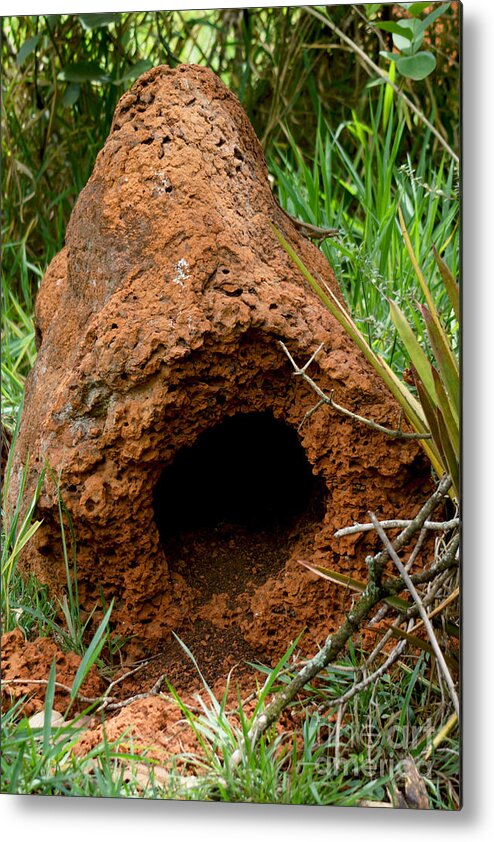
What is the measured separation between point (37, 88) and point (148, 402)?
4.57 feet

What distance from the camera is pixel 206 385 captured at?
2.07 m

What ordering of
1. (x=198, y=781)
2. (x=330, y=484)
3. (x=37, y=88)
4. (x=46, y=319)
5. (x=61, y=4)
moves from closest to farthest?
(x=198, y=781) < (x=330, y=484) < (x=61, y=4) < (x=46, y=319) < (x=37, y=88)

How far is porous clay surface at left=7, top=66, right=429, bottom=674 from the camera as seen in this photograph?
2049 mm

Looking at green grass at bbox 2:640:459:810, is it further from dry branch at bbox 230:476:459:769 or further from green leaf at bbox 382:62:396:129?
green leaf at bbox 382:62:396:129

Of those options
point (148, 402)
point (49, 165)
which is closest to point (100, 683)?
point (148, 402)

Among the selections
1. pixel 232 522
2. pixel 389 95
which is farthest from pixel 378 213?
pixel 232 522

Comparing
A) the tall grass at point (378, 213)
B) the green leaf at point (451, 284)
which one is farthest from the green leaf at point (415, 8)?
the green leaf at point (451, 284)

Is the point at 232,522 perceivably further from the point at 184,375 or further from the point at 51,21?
the point at 51,21

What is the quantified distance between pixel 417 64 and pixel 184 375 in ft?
2.84

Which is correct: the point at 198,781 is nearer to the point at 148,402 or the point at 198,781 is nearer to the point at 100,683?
the point at 100,683

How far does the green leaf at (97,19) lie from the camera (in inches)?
96.0

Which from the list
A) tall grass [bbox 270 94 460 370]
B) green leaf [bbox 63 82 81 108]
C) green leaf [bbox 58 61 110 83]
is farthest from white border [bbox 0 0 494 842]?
Result: green leaf [bbox 63 82 81 108]

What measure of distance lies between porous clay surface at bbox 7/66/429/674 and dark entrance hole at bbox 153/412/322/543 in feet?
0.59

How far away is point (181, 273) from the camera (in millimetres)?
2055
